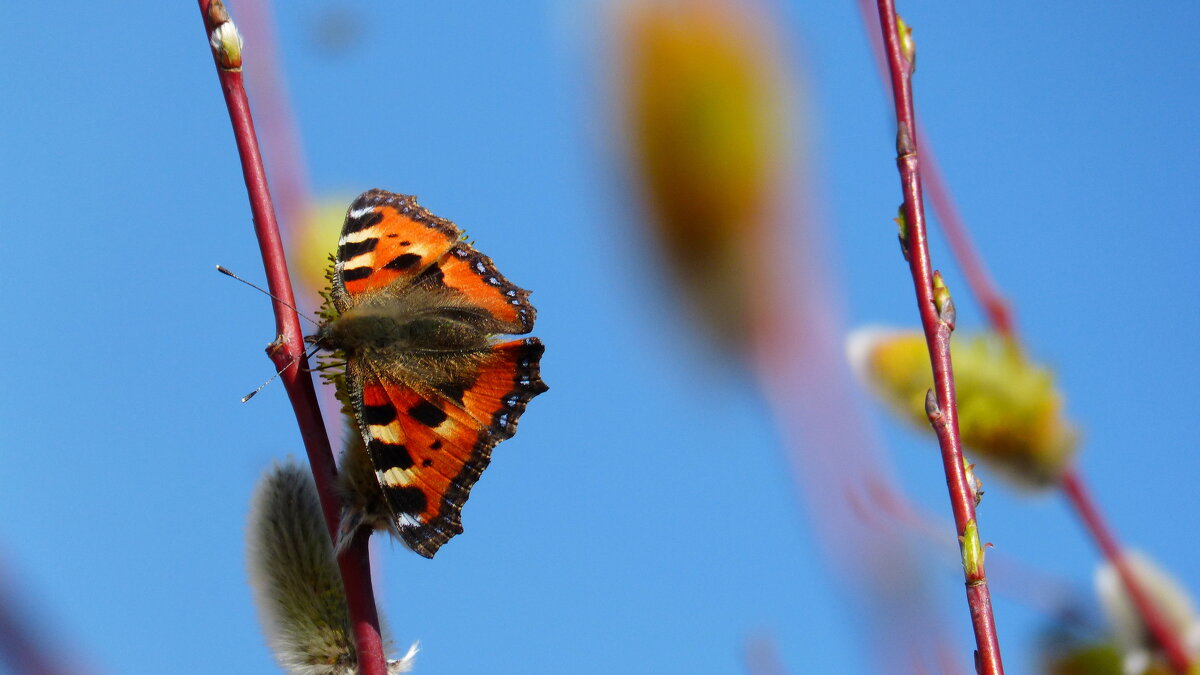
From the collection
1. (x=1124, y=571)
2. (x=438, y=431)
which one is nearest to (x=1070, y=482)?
(x=1124, y=571)

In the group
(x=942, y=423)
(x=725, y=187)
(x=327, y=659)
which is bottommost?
(x=327, y=659)

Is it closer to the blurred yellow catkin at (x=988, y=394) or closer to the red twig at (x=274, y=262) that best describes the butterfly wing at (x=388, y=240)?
the red twig at (x=274, y=262)

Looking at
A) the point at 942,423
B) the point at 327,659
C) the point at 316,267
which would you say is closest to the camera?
the point at 942,423

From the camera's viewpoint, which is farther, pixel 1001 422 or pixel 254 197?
pixel 1001 422

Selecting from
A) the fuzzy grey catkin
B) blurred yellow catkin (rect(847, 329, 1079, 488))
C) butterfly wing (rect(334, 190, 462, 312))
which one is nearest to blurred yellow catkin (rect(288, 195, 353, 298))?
butterfly wing (rect(334, 190, 462, 312))

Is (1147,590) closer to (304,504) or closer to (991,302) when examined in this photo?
(991,302)

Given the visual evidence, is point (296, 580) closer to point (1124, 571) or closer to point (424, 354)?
point (424, 354)

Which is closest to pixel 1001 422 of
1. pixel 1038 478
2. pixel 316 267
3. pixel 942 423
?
pixel 1038 478

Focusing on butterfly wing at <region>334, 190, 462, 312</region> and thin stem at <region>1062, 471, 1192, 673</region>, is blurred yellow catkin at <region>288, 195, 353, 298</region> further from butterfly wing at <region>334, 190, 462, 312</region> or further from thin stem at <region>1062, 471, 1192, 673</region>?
thin stem at <region>1062, 471, 1192, 673</region>
